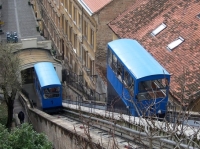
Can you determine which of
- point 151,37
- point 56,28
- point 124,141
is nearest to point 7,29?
point 56,28

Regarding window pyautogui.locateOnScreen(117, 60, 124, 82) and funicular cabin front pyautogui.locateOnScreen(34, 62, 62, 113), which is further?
funicular cabin front pyautogui.locateOnScreen(34, 62, 62, 113)

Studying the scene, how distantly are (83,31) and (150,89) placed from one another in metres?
16.7

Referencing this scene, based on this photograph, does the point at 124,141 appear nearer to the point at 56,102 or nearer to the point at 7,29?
the point at 56,102

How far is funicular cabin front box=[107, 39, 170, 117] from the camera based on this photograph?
1852 centimetres

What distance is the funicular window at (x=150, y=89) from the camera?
18.7 m

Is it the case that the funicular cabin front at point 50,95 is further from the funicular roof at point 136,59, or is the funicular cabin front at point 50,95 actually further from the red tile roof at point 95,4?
the funicular roof at point 136,59

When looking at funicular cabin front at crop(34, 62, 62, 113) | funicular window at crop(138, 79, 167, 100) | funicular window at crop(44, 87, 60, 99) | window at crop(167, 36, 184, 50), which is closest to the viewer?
funicular window at crop(138, 79, 167, 100)

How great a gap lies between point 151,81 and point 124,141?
14.6 ft

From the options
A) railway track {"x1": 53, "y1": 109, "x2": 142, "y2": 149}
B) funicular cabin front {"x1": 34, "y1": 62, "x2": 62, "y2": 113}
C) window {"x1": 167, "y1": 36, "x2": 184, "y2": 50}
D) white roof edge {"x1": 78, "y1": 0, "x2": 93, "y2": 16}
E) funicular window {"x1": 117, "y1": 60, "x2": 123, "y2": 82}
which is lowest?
railway track {"x1": 53, "y1": 109, "x2": 142, "y2": 149}

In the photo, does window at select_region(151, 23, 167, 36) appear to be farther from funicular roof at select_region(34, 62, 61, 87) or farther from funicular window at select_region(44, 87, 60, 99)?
funicular window at select_region(44, 87, 60, 99)

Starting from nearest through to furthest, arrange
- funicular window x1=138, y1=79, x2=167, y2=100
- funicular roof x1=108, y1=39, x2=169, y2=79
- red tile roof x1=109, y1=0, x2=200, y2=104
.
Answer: funicular window x1=138, y1=79, x2=167, y2=100
funicular roof x1=108, y1=39, x2=169, y2=79
red tile roof x1=109, y1=0, x2=200, y2=104

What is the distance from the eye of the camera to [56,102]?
27234 mm

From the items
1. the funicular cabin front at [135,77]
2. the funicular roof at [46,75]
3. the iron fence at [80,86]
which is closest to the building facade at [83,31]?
the iron fence at [80,86]

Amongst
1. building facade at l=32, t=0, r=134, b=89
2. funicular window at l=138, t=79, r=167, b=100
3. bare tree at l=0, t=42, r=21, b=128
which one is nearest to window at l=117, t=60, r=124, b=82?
funicular window at l=138, t=79, r=167, b=100
